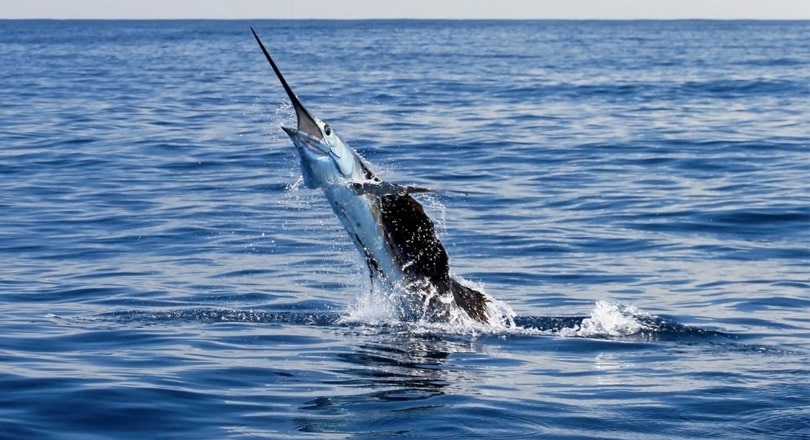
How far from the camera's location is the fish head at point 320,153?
991 centimetres

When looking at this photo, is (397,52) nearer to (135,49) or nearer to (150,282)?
(135,49)

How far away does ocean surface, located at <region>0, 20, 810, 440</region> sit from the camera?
8.94 meters

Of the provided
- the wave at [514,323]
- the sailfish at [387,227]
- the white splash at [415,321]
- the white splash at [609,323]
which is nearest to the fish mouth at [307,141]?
the sailfish at [387,227]

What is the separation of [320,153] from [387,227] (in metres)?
1.00

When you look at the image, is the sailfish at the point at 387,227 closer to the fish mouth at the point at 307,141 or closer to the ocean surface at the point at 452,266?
the fish mouth at the point at 307,141

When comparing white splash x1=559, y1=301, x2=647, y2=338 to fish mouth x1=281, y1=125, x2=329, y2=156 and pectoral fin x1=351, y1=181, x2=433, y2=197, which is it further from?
fish mouth x1=281, y1=125, x2=329, y2=156

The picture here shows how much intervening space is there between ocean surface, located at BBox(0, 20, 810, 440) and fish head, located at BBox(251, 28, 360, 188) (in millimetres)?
971

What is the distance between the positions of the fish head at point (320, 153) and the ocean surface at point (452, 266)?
0.97m

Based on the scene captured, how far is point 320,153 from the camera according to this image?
397 inches

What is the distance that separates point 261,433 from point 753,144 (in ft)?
64.9

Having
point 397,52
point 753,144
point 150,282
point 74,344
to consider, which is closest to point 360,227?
point 74,344

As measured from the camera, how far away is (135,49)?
84875mm

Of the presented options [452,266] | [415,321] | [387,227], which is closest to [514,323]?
[415,321]

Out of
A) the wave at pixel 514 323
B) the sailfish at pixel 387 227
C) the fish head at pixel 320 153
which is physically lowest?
the wave at pixel 514 323
